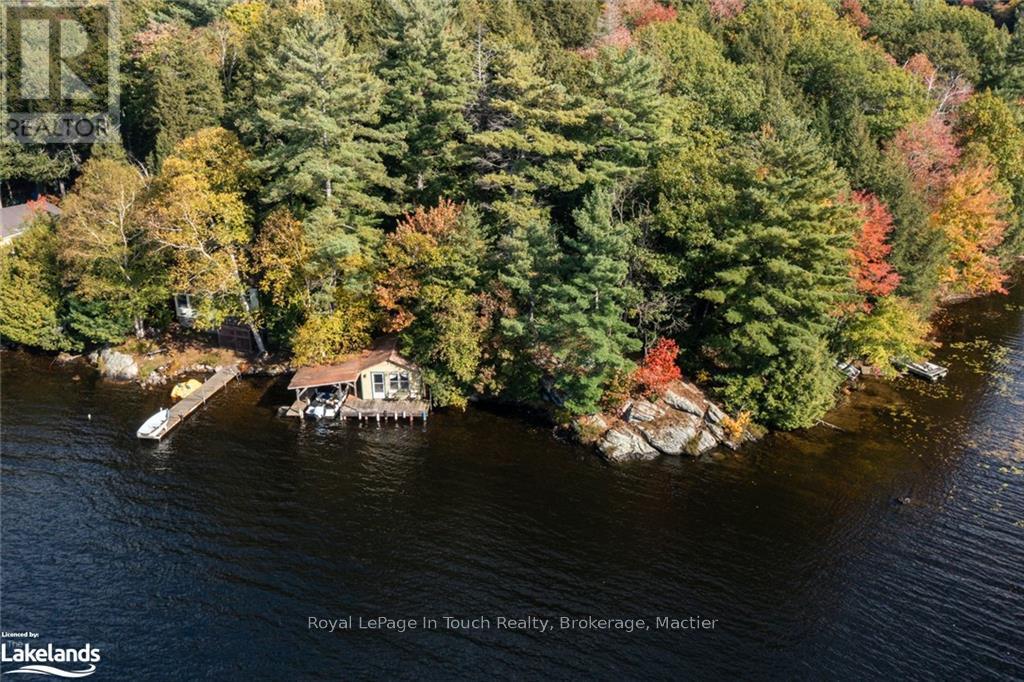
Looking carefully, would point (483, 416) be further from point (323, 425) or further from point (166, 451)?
point (166, 451)

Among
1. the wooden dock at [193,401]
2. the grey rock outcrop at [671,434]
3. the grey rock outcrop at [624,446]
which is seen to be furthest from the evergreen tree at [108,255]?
the grey rock outcrop at [671,434]

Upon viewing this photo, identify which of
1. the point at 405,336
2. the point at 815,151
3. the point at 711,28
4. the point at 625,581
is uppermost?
the point at 711,28

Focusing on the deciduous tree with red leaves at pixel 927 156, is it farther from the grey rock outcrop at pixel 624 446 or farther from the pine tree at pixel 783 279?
A: the grey rock outcrop at pixel 624 446

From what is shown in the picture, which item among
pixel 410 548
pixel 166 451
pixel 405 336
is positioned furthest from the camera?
pixel 405 336

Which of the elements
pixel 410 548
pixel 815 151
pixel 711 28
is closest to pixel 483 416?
pixel 410 548

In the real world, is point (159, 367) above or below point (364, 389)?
below

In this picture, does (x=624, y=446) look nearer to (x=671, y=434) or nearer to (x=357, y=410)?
(x=671, y=434)

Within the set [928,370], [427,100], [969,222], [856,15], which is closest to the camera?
[928,370]

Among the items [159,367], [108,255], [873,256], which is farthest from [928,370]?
[108,255]
